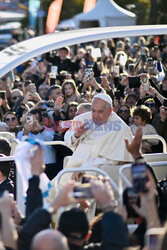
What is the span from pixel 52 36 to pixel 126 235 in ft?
18.8

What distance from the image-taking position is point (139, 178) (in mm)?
4652

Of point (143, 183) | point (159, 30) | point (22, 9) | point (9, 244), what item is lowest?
point (9, 244)

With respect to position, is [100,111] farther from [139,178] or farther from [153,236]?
[139,178]

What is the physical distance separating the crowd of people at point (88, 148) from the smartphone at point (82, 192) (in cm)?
3

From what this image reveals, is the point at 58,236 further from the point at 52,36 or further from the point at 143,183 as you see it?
the point at 52,36

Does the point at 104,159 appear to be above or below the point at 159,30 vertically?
below

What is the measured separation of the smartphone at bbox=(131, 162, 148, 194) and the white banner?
4012 mm

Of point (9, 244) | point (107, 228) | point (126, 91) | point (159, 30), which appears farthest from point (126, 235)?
point (126, 91)

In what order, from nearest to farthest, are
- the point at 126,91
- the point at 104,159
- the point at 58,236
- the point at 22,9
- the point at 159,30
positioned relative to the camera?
the point at 58,236 → the point at 104,159 → the point at 159,30 → the point at 126,91 → the point at 22,9

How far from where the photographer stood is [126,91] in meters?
11.8

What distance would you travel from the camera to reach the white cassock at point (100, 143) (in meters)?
7.56

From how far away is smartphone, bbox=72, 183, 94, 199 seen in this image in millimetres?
4773

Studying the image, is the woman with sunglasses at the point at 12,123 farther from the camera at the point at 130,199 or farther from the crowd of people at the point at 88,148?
the camera at the point at 130,199

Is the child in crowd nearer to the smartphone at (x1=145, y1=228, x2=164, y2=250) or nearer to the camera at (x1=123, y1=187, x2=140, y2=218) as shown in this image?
the camera at (x1=123, y1=187, x2=140, y2=218)
